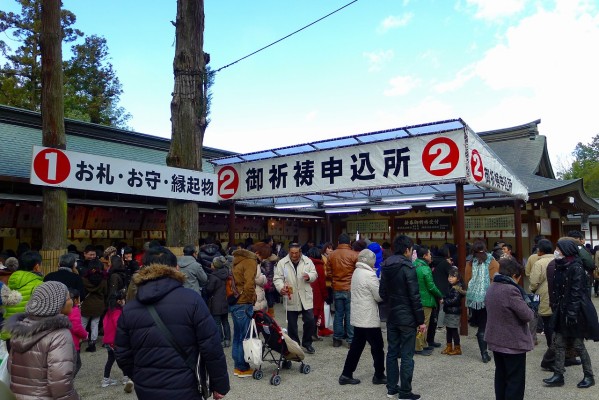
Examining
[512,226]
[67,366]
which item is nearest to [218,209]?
[512,226]

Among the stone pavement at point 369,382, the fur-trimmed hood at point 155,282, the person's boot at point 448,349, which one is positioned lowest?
the stone pavement at point 369,382

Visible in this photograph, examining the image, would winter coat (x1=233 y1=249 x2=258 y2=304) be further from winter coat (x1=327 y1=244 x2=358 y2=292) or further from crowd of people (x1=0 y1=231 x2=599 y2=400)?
winter coat (x1=327 y1=244 x2=358 y2=292)

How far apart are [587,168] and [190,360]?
48.8 metres

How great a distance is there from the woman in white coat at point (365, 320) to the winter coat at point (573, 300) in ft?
7.46

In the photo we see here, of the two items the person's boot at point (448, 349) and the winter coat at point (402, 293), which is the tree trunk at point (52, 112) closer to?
the winter coat at point (402, 293)

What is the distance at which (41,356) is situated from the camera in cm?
305

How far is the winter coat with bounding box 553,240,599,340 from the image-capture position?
5348 mm

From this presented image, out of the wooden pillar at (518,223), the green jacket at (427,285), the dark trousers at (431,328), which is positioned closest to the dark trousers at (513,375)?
the green jacket at (427,285)

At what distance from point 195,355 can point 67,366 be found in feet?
2.99

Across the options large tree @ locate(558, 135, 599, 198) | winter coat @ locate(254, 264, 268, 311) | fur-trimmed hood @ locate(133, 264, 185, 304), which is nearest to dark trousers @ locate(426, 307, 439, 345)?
winter coat @ locate(254, 264, 268, 311)

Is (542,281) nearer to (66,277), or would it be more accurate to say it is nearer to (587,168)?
(66,277)

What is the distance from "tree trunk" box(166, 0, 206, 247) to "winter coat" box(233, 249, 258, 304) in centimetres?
244

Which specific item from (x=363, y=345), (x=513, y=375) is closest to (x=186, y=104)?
(x=363, y=345)

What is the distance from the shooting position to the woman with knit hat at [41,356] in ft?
9.98
